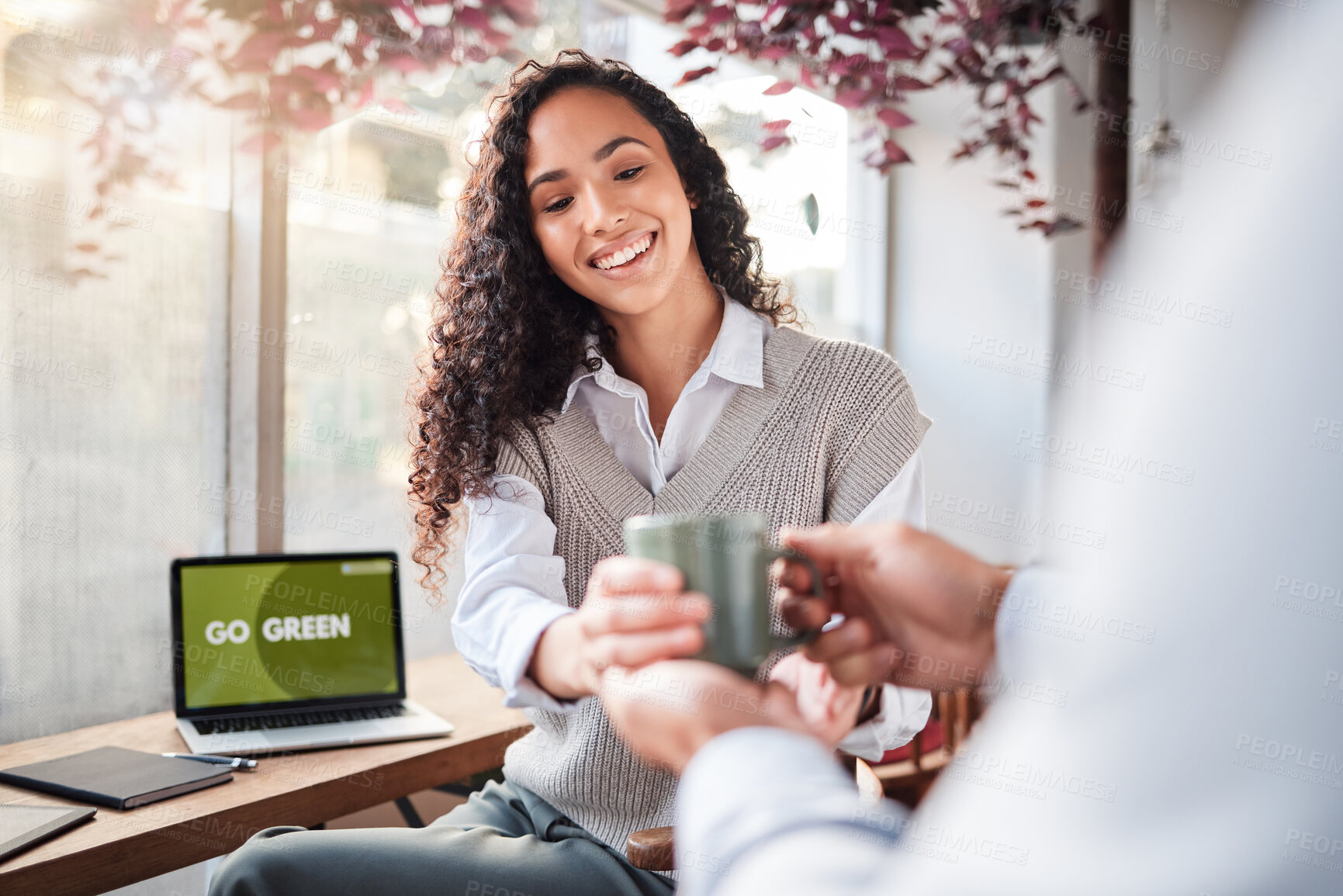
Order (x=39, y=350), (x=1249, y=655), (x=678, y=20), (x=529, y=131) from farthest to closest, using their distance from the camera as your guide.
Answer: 1. (x=678, y=20)
2. (x=39, y=350)
3. (x=529, y=131)
4. (x=1249, y=655)

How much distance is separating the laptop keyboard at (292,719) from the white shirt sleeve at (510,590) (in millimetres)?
532

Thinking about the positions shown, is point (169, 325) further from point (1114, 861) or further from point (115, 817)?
point (1114, 861)

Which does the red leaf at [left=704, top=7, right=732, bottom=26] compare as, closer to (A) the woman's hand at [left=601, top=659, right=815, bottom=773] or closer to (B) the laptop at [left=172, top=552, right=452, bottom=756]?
(B) the laptop at [left=172, top=552, right=452, bottom=756]

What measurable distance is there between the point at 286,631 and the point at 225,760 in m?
0.28

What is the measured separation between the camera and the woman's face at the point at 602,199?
50.0 inches

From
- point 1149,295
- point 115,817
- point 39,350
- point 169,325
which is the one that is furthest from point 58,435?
point 1149,295

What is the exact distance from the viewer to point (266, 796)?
4.02ft

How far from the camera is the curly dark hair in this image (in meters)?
1.26

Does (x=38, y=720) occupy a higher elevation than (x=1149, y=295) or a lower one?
lower

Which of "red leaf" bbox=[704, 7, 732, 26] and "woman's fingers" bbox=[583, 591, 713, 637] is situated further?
"red leaf" bbox=[704, 7, 732, 26]

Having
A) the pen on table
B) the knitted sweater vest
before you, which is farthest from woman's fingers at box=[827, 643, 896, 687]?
the pen on table

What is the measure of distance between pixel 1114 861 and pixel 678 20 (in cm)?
254

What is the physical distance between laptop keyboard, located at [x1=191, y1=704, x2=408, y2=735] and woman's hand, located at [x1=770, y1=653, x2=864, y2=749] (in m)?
0.96

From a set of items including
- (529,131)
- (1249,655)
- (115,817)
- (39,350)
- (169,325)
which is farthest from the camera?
(169,325)
